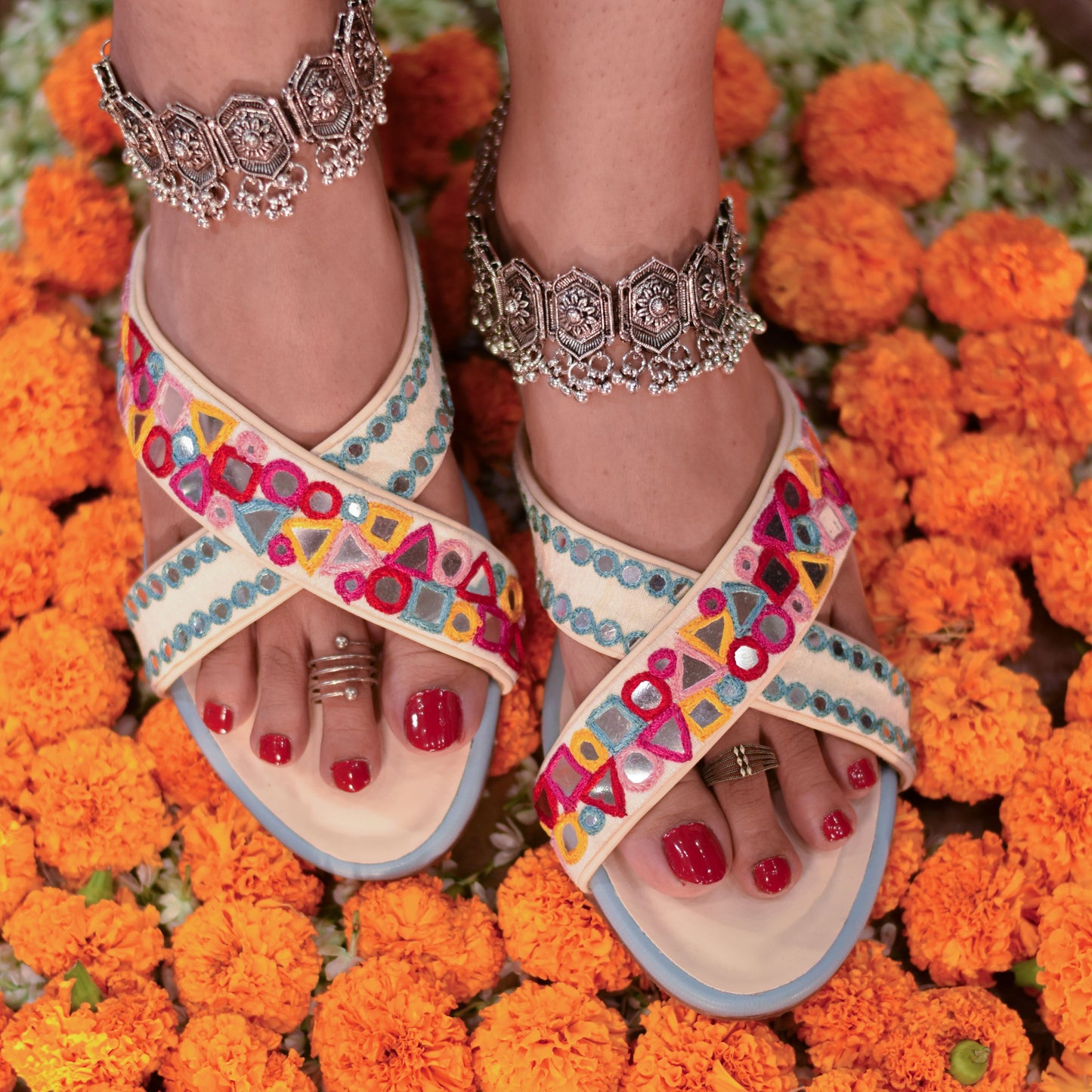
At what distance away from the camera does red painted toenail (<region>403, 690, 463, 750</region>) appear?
2.71 feet

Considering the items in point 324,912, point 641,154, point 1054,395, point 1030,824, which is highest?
point 641,154

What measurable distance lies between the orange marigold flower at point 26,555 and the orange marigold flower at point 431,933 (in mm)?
366

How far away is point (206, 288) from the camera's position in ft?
2.70

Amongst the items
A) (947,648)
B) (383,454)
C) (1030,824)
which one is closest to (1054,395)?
(947,648)

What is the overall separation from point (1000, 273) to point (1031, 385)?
0.36 feet

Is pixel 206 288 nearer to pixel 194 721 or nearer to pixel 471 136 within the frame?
pixel 194 721

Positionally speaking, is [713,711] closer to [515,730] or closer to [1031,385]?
[515,730]

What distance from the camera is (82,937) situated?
81cm

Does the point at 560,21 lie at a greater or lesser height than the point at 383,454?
greater

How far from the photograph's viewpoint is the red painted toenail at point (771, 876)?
781 mm

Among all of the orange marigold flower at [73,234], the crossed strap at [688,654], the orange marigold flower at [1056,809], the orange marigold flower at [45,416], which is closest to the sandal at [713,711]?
the crossed strap at [688,654]

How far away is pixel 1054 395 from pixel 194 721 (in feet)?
2.49

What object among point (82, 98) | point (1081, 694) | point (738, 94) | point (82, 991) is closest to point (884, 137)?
point (738, 94)

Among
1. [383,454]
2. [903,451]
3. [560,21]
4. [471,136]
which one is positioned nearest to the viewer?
[560,21]
